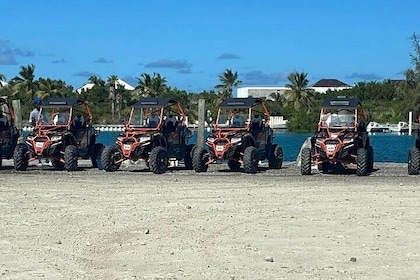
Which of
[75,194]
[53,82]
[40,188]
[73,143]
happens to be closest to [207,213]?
[75,194]

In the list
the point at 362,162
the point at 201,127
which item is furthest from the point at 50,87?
the point at 362,162

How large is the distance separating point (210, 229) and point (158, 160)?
10936 millimetres

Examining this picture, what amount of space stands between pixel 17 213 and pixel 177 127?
11.0 m

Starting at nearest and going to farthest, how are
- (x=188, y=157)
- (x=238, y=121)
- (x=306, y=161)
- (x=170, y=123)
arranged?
(x=306, y=161) → (x=238, y=121) → (x=170, y=123) → (x=188, y=157)

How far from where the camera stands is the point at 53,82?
306 feet

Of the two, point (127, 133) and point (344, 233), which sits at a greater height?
point (127, 133)

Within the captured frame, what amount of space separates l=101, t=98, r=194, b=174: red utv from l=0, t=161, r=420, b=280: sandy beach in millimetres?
2736

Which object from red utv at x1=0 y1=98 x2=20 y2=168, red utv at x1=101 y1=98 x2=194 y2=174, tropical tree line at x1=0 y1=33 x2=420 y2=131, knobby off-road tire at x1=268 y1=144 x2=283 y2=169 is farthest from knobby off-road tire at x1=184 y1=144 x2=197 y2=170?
tropical tree line at x1=0 y1=33 x2=420 y2=131

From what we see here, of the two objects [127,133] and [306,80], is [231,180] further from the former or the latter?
[306,80]

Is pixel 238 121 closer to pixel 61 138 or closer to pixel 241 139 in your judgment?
pixel 241 139

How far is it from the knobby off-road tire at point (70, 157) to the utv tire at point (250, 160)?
465 cm

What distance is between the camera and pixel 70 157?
81.1 ft

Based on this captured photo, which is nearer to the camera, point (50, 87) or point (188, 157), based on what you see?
point (188, 157)

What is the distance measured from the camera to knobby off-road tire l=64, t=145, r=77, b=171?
24719 mm
